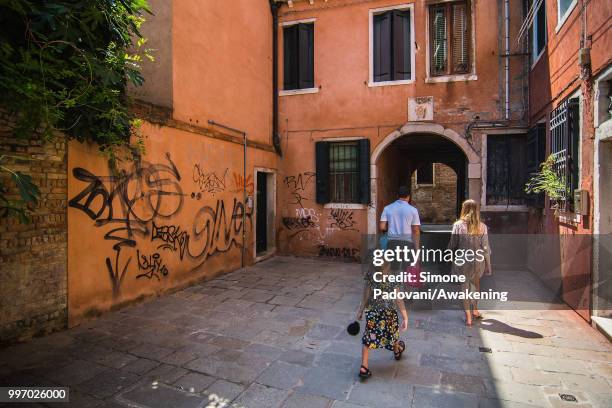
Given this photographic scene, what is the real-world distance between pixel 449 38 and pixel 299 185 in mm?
4888

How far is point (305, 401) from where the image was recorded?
9.80ft

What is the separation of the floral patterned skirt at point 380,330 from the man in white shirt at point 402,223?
3.64 ft

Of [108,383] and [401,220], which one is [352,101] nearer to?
[401,220]

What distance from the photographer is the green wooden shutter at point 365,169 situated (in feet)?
29.3

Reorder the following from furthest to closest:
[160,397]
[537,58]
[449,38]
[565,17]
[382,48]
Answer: [382,48] → [449,38] → [537,58] → [565,17] → [160,397]

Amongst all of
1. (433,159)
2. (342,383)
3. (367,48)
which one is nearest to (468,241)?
(342,383)

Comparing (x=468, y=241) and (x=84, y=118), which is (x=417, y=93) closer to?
(x=468, y=241)

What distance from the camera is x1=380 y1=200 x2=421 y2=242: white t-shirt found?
4430 mm

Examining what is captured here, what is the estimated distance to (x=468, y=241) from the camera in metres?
4.69

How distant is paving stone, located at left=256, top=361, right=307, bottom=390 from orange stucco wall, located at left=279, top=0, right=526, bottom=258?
224 inches

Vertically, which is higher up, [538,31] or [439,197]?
[538,31]

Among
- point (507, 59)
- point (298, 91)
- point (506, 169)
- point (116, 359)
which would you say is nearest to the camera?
point (116, 359)

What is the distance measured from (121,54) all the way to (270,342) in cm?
358

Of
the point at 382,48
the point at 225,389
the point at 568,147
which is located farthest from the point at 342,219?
the point at 225,389
